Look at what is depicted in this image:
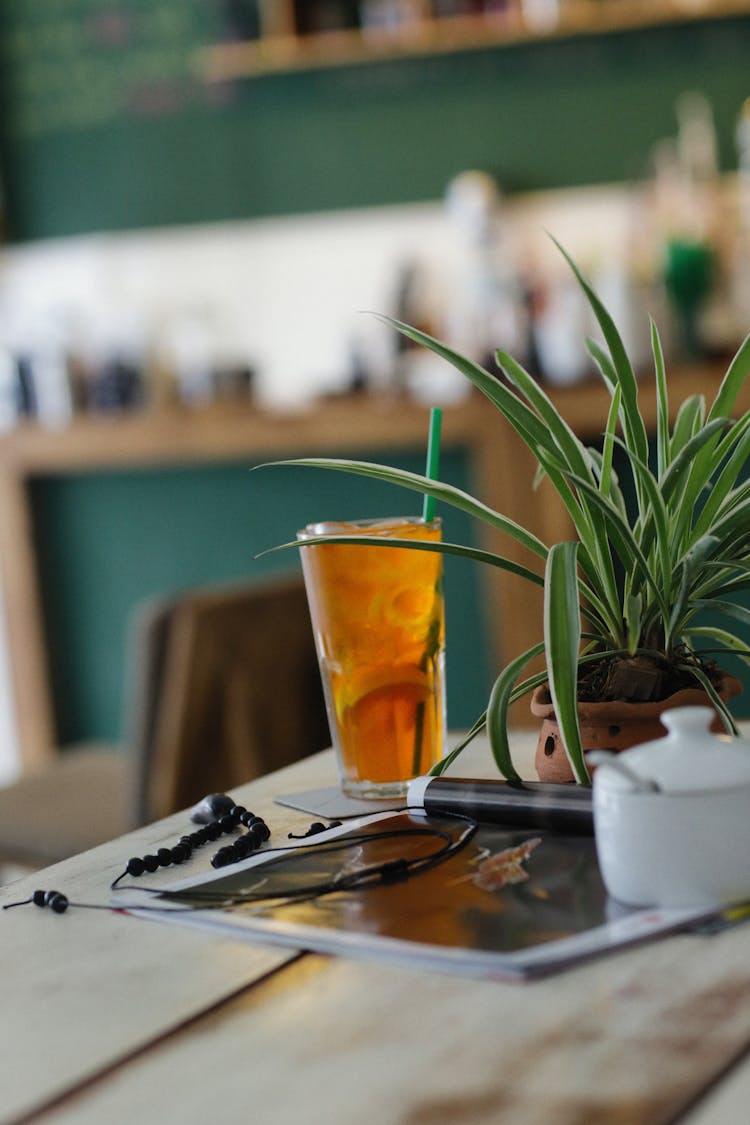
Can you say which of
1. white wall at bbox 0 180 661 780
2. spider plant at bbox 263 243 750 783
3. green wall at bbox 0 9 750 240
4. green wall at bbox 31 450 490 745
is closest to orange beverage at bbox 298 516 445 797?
spider plant at bbox 263 243 750 783

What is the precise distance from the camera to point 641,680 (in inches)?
37.2

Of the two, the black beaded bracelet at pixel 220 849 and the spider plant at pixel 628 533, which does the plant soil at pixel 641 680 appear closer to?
the spider plant at pixel 628 533

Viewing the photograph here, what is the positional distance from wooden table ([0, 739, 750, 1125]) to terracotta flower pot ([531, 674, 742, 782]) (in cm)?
22

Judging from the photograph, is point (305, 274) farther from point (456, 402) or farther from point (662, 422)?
point (662, 422)

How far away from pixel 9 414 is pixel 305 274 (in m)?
0.83

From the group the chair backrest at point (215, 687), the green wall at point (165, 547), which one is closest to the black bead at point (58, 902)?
the chair backrest at point (215, 687)

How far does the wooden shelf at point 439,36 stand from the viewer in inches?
131

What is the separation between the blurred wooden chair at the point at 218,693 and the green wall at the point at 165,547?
3.54ft

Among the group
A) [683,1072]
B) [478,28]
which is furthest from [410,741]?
[478,28]

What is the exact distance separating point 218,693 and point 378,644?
0.95m

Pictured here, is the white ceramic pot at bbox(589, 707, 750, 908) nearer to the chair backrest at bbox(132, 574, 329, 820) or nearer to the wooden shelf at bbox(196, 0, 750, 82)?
the chair backrest at bbox(132, 574, 329, 820)

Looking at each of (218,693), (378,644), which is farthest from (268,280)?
(378,644)

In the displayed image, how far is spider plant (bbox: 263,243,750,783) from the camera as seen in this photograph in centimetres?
91

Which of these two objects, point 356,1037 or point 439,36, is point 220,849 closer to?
point 356,1037
